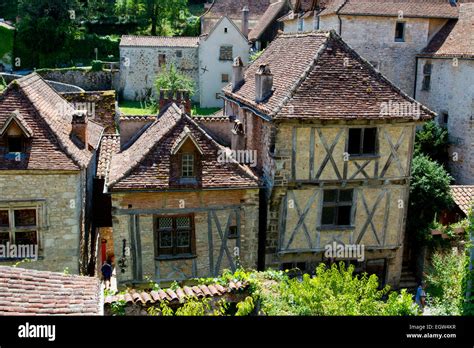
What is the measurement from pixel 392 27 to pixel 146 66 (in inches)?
962

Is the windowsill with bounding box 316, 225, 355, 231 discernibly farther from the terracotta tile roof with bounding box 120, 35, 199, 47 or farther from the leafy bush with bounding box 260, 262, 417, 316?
the terracotta tile roof with bounding box 120, 35, 199, 47

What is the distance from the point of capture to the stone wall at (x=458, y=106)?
2562cm

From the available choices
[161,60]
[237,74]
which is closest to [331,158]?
[237,74]

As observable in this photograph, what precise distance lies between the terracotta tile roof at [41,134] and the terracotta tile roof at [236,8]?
43530 millimetres

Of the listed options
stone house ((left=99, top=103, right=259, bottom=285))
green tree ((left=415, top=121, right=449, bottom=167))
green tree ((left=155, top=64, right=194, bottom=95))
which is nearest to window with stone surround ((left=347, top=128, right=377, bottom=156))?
stone house ((left=99, top=103, right=259, bottom=285))

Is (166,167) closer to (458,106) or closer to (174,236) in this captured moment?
(174,236)

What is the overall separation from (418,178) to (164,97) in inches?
404

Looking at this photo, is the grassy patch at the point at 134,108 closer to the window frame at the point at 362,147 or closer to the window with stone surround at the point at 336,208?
the window with stone surround at the point at 336,208

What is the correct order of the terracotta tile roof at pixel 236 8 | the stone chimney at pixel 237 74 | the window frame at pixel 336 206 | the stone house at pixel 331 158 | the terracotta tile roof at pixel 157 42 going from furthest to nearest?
the terracotta tile roof at pixel 236 8 → the terracotta tile roof at pixel 157 42 → the stone chimney at pixel 237 74 → the window frame at pixel 336 206 → the stone house at pixel 331 158

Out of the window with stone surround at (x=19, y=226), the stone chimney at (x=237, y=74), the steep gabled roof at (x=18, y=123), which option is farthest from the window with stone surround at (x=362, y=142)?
the window with stone surround at (x=19, y=226)

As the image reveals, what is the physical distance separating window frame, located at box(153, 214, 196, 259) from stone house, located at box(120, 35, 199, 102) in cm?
3212

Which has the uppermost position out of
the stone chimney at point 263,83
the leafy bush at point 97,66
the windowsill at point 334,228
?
the leafy bush at point 97,66

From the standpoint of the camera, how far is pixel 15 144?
14.6 meters
